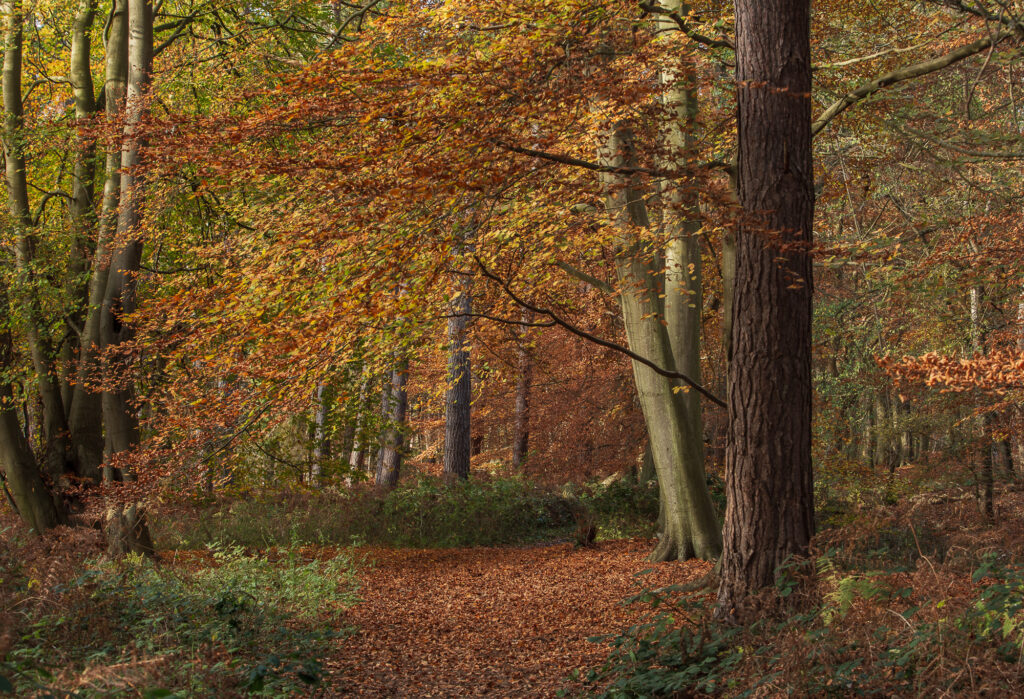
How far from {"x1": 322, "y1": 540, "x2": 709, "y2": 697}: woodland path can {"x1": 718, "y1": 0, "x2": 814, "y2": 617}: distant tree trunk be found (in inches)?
72.9

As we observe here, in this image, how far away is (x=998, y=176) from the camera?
10.8 meters

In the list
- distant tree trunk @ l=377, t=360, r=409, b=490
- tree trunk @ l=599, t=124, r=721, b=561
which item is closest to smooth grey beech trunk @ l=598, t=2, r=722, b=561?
tree trunk @ l=599, t=124, r=721, b=561

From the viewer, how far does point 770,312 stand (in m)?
5.90

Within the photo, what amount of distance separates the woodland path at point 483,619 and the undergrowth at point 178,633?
0.44 meters

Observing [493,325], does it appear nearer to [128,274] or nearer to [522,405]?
[128,274]

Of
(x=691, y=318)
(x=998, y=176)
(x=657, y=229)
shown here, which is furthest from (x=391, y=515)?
(x=998, y=176)

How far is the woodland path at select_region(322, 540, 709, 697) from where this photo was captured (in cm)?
641

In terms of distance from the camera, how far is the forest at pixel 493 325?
562cm

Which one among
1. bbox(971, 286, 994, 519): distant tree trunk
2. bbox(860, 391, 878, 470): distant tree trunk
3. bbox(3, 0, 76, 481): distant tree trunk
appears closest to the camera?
bbox(3, 0, 76, 481): distant tree trunk

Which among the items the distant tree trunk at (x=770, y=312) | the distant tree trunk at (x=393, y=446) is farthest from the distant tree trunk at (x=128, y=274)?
the distant tree trunk at (x=770, y=312)

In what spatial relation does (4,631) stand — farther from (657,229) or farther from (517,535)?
(517,535)

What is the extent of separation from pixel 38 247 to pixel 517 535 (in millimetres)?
9477

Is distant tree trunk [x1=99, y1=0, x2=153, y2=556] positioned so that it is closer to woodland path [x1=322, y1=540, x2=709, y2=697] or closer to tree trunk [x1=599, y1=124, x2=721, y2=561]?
woodland path [x1=322, y1=540, x2=709, y2=697]

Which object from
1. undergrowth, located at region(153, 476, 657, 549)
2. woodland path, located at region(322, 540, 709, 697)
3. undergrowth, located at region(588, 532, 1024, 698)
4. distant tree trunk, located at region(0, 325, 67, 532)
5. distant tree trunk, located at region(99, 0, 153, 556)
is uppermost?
distant tree trunk, located at region(99, 0, 153, 556)
